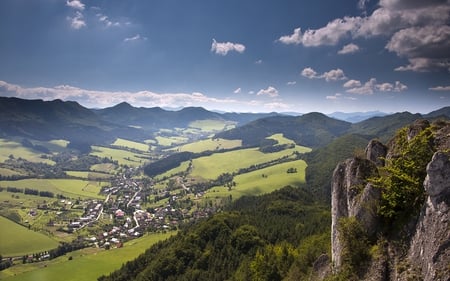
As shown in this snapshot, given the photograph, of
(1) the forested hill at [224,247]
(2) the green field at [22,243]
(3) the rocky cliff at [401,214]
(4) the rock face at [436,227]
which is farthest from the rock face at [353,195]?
(2) the green field at [22,243]

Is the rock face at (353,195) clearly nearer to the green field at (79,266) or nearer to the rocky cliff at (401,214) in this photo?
the rocky cliff at (401,214)

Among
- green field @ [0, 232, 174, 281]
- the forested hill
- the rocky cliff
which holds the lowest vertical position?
green field @ [0, 232, 174, 281]

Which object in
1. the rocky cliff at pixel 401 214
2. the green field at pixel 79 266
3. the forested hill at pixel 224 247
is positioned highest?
the rocky cliff at pixel 401 214

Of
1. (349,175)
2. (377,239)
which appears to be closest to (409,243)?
(377,239)

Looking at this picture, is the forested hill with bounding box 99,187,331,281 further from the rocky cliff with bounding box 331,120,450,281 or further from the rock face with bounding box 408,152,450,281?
the rock face with bounding box 408,152,450,281

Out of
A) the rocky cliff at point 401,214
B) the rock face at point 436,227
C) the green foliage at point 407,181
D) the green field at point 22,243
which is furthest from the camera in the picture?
the green field at point 22,243

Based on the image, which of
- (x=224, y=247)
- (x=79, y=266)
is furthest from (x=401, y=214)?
(x=79, y=266)

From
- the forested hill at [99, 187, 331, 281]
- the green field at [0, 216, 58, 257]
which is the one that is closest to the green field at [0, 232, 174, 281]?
the green field at [0, 216, 58, 257]
